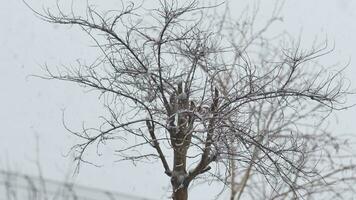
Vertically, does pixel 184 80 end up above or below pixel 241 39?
below

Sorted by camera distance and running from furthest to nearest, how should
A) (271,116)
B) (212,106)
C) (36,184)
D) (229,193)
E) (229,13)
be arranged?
(229,13) < (229,193) < (271,116) < (212,106) < (36,184)

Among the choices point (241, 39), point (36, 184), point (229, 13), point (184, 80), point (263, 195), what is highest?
point (229, 13)

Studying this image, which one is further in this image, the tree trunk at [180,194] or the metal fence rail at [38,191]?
the tree trunk at [180,194]

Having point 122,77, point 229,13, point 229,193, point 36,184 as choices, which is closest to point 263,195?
point 229,193

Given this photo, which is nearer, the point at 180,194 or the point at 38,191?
Answer: the point at 38,191

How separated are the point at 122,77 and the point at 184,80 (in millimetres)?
439

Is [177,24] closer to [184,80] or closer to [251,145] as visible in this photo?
[184,80]

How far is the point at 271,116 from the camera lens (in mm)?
7426

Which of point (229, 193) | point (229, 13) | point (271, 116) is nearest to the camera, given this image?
point (271, 116)

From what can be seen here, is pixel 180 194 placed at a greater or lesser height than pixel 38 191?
greater

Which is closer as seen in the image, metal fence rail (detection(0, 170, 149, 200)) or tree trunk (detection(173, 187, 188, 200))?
metal fence rail (detection(0, 170, 149, 200))

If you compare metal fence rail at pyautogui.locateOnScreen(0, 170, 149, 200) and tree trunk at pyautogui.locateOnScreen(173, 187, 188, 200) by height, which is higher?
tree trunk at pyautogui.locateOnScreen(173, 187, 188, 200)

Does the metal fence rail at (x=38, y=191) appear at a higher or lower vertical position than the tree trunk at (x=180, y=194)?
lower

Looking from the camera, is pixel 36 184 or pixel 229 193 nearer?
pixel 36 184
